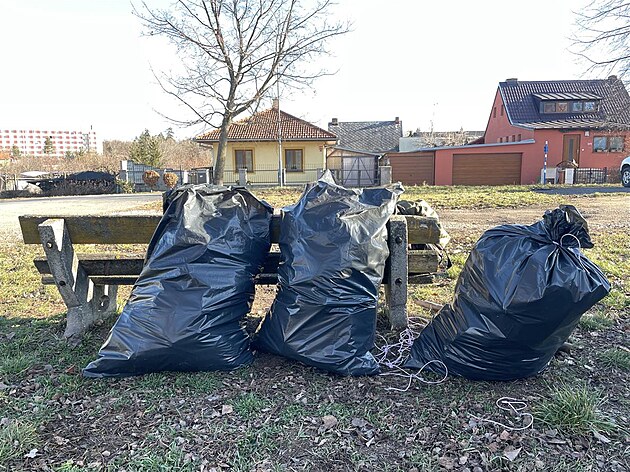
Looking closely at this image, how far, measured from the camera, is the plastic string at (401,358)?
2404mm

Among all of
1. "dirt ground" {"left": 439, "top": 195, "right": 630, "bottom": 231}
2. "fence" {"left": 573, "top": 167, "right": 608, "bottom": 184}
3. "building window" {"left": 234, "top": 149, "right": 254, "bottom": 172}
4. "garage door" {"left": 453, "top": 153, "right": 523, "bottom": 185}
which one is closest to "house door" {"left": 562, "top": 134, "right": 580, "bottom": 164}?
"fence" {"left": 573, "top": 167, "right": 608, "bottom": 184}

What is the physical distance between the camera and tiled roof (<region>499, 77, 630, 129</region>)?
28656 mm

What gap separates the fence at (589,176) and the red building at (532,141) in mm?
820

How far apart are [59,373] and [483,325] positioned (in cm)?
222

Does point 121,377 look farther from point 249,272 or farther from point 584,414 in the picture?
point 584,414

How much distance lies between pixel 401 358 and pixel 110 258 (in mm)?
1942

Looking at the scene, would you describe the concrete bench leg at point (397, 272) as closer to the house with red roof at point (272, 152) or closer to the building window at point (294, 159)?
the house with red roof at point (272, 152)

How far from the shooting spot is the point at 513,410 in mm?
2092

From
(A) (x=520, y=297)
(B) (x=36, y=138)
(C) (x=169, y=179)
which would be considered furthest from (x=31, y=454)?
(B) (x=36, y=138)

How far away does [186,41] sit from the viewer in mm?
15742

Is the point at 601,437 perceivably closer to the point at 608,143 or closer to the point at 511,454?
the point at 511,454

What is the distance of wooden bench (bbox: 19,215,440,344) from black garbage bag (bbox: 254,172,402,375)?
28 centimetres

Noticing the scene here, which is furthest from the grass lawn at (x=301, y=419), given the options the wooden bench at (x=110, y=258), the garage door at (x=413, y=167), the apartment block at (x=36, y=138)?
the apartment block at (x=36, y=138)

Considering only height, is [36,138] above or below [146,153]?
above
